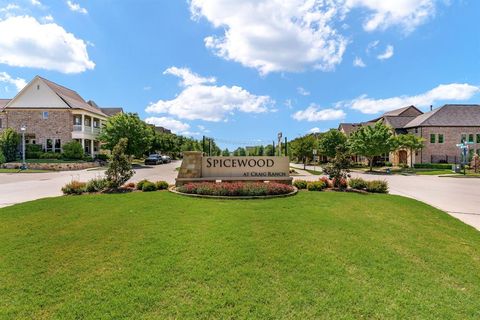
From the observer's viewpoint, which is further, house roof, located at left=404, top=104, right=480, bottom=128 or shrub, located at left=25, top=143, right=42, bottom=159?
house roof, located at left=404, top=104, right=480, bottom=128

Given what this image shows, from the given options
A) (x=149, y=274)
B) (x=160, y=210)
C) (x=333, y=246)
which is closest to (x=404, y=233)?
(x=333, y=246)

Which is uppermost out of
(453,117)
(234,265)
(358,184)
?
(453,117)

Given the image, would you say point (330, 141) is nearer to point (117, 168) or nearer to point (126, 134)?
point (126, 134)

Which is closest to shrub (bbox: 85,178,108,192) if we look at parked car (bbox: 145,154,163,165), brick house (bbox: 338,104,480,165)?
parked car (bbox: 145,154,163,165)

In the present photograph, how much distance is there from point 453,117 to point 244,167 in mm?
43344

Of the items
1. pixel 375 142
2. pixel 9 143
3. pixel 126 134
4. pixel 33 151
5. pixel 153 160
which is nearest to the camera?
pixel 9 143

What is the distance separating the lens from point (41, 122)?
1407 inches

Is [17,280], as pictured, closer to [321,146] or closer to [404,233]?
[404,233]

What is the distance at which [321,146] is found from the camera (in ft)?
147

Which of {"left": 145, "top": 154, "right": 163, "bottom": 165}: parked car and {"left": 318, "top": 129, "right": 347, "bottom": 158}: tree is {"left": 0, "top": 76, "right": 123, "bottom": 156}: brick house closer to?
{"left": 145, "top": 154, "right": 163, "bottom": 165}: parked car

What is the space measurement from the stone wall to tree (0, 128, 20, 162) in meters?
2.48

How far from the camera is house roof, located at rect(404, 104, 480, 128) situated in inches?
1576

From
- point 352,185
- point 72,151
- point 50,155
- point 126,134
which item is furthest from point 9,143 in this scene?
point 352,185

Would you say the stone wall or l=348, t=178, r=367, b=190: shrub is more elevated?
the stone wall
